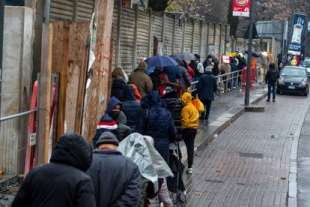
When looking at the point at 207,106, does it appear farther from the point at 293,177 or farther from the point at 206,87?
the point at 293,177

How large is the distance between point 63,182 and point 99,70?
18.6 ft

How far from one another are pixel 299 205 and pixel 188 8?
1483 inches

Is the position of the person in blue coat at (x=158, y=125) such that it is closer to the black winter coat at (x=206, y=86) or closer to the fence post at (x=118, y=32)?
the fence post at (x=118, y=32)

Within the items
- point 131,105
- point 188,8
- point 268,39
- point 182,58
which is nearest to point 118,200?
point 131,105

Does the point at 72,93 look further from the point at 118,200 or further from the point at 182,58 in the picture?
the point at 182,58

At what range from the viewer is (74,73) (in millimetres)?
9906

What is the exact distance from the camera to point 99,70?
10547 millimetres

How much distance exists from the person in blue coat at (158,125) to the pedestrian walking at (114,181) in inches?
145

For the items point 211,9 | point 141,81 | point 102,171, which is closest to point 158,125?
point 102,171

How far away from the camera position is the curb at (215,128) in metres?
16.2

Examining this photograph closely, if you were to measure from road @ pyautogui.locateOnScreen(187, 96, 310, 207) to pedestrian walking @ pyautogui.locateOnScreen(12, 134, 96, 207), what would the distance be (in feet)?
19.3

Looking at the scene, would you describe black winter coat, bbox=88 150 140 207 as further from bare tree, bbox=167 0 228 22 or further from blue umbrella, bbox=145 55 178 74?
bare tree, bbox=167 0 228 22

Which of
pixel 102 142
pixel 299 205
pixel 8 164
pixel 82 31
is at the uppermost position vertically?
pixel 82 31

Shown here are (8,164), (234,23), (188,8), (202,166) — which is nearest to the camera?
(8,164)
